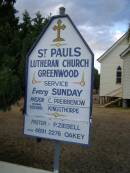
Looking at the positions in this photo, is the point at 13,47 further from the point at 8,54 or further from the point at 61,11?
the point at 61,11

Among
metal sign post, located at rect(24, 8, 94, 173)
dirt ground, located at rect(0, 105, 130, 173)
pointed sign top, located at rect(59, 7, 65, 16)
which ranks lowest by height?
dirt ground, located at rect(0, 105, 130, 173)

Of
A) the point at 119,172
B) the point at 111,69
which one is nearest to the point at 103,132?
the point at 119,172

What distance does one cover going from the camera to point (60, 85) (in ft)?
19.5

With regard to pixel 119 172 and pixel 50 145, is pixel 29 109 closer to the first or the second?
pixel 119 172

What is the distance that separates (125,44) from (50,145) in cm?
2948

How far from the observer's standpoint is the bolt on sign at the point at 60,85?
573 cm

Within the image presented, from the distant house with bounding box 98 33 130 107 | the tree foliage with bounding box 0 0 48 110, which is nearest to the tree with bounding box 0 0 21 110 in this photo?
the tree foliage with bounding box 0 0 48 110

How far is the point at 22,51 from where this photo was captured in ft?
28.3

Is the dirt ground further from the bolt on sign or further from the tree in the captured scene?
the bolt on sign

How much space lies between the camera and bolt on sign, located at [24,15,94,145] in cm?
573

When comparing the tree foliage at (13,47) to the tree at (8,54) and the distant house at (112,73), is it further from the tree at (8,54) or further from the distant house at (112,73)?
the distant house at (112,73)

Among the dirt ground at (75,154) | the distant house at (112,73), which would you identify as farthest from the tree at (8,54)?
the distant house at (112,73)

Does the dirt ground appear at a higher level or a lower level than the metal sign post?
lower

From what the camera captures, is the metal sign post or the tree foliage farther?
the tree foliage
